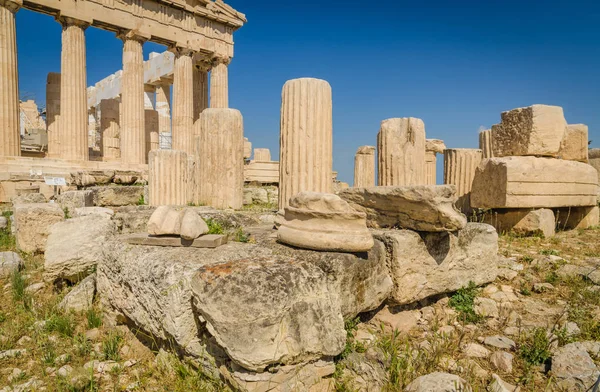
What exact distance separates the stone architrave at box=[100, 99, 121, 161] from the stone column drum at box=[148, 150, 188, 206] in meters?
14.8

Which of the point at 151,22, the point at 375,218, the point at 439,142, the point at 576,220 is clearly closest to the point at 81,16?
the point at 151,22

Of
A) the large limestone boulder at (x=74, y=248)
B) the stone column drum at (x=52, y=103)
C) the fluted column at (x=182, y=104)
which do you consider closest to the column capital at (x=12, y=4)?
the stone column drum at (x=52, y=103)

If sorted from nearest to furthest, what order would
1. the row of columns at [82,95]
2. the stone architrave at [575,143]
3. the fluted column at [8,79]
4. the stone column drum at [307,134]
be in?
the stone column drum at [307,134]
the stone architrave at [575,143]
the fluted column at [8,79]
the row of columns at [82,95]

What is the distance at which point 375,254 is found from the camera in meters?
3.19

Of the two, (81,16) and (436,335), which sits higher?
(81,16)

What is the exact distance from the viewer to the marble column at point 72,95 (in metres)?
14.2

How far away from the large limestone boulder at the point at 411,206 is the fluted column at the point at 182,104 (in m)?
14.7

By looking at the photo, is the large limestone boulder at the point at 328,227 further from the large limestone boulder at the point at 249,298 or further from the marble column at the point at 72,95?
the marble column at the point at 72,95

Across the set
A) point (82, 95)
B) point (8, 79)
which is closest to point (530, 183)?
point (82, 95)

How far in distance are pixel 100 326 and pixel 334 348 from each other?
2.49m

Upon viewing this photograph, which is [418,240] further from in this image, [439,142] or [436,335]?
[439,142]

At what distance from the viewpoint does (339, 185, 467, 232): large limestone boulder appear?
326 centimetres

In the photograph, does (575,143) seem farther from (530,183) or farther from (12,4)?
(12,4)

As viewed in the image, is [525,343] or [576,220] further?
[576,220]
